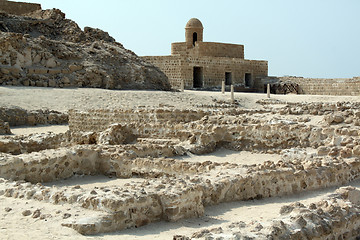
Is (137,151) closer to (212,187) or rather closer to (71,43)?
(212,187)

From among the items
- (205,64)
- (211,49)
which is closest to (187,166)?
(205,64)

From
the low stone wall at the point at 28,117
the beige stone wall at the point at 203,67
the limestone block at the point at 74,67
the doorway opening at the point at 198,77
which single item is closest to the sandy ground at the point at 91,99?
the low stone wall at the point at 28,117

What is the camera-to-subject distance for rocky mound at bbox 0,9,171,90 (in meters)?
23.9

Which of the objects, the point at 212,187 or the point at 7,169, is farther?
the point at 7,169

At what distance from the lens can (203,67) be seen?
1266 inches

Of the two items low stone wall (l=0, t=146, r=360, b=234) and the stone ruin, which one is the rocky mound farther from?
low stone wall (l=0, t=146, r=360, b=234)

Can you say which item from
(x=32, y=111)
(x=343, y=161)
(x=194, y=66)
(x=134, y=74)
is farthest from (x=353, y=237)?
(x=194, y=66)

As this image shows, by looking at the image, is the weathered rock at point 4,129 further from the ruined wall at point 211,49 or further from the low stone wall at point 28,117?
the ruined wall at point 211,49

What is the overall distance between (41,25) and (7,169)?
2373cm

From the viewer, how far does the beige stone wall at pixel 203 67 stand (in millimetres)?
31828

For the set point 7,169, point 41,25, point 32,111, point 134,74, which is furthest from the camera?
point 41,25

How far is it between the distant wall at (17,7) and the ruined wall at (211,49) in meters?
11.2

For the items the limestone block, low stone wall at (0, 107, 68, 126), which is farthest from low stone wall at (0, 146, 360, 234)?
the limestone block

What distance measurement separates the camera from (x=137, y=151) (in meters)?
9.24
